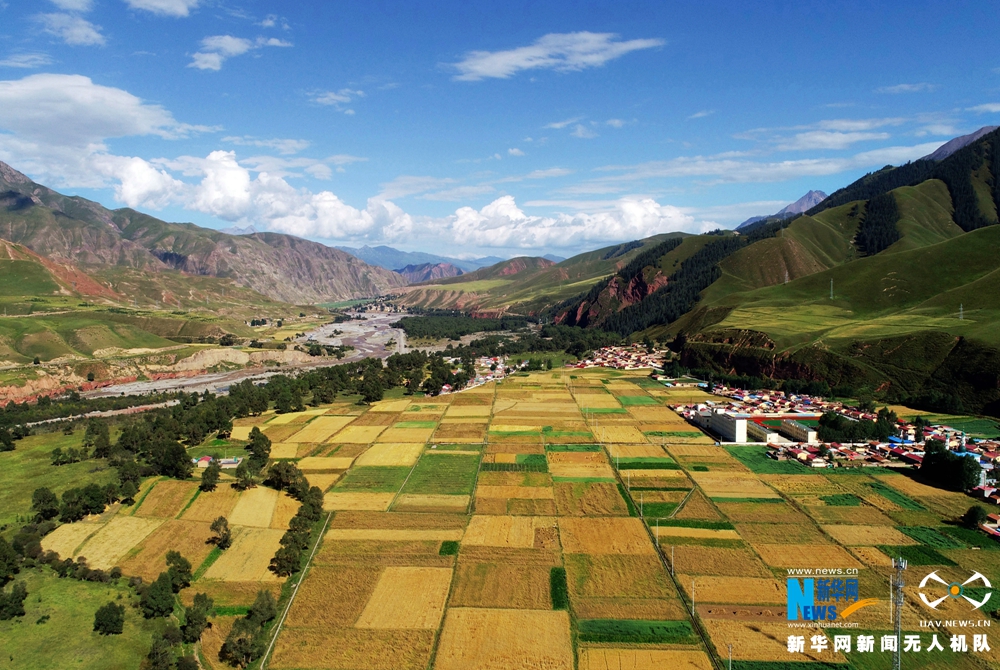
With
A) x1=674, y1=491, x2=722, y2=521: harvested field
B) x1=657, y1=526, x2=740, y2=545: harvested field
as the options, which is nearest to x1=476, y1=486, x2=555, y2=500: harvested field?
x1=657, y1=526, x2=740, y2=545: harvested field

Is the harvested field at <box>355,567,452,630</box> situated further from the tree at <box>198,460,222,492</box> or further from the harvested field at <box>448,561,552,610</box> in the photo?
the tree at <box>198,460,222,492</box>

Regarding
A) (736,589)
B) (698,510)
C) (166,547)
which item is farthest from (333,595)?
(698,510)

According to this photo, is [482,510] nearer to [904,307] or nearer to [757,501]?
[757,501]

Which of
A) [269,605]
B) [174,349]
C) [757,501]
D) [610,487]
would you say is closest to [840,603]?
[757,501]

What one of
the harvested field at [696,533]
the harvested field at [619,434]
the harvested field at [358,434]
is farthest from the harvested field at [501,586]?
the harvested field at [358,434]

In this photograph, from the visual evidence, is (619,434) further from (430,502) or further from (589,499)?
(430,502)

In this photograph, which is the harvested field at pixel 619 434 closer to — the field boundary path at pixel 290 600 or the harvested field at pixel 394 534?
the harvested field at pixel 394 534
